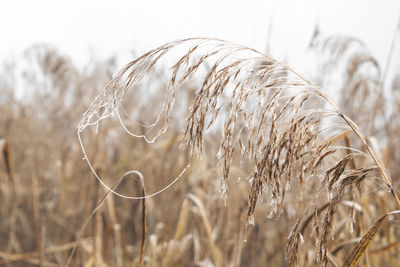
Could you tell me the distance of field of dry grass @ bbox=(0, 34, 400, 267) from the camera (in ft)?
2.21

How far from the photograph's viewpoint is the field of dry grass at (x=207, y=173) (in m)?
0.67

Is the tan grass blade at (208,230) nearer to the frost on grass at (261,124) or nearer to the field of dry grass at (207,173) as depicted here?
→ the field of dry grass at (207,173)

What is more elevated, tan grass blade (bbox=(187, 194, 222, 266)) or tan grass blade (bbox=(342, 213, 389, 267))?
tan grass blade (bbox=(342, 213, 389, 267))

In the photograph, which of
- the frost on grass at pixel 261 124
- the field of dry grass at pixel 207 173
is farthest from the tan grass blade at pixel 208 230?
the frost on grass at pixel 261 124

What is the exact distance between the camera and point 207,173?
2143mm

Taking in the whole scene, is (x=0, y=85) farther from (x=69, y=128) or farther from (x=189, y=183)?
(x=189, y=183)

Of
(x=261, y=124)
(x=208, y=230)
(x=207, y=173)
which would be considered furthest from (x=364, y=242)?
(x=207, y=173)

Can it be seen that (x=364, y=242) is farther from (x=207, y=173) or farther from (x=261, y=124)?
(x=207, y=173)

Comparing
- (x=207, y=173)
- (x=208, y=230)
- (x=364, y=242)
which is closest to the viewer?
(x=364, y=242)

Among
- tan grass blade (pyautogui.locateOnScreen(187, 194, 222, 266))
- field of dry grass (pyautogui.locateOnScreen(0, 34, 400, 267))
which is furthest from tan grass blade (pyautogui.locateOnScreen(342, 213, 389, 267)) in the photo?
tan grass blade (pyautogui.locateOnScreen(187, 194, 222, 266))

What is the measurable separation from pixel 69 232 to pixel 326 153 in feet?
6.68

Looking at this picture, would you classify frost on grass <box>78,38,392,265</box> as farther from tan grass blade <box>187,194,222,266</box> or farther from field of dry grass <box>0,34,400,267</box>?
tan grass blade <box>187,194,222,266</box>

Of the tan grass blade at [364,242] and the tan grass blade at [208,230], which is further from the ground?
the tan grass blade at [364,242]

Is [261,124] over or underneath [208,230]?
over
